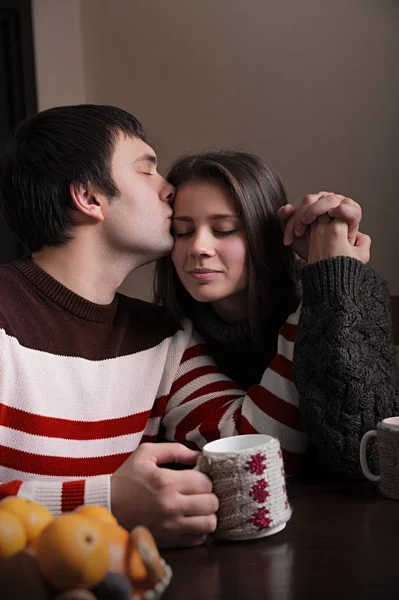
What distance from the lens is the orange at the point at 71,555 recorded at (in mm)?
602

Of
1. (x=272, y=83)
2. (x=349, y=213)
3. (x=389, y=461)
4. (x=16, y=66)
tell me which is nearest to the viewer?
(x=389, y=461)

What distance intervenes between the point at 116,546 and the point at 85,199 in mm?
829

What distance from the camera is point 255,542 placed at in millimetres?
831

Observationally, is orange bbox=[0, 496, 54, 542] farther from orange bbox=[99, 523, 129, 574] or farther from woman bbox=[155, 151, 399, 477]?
woman bbox=[155, 151, 399, 477]

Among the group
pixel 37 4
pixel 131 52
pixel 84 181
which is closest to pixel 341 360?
pixel 84 181

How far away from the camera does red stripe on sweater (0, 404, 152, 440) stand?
120 centimetres

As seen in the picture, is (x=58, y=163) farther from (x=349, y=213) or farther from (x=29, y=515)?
(x=29, y=515)

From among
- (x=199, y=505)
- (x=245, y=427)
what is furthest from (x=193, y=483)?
(x=245, y=427)

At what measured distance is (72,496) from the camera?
2.96ft

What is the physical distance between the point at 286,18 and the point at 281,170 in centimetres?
44

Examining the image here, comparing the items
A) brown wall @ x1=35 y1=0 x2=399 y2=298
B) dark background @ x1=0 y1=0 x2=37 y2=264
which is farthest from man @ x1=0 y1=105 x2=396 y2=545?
dark background @ x1=0 y1=0 x2=37 y2=264

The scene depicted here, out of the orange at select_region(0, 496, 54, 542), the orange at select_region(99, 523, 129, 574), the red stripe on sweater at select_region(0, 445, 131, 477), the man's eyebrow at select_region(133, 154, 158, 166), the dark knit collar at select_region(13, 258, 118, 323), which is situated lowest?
the red stripe on sweater at select_region(0, 445, 131, 477)

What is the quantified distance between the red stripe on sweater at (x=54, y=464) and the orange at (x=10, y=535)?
21.1 inches

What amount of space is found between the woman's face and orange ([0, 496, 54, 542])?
635 millimetres
